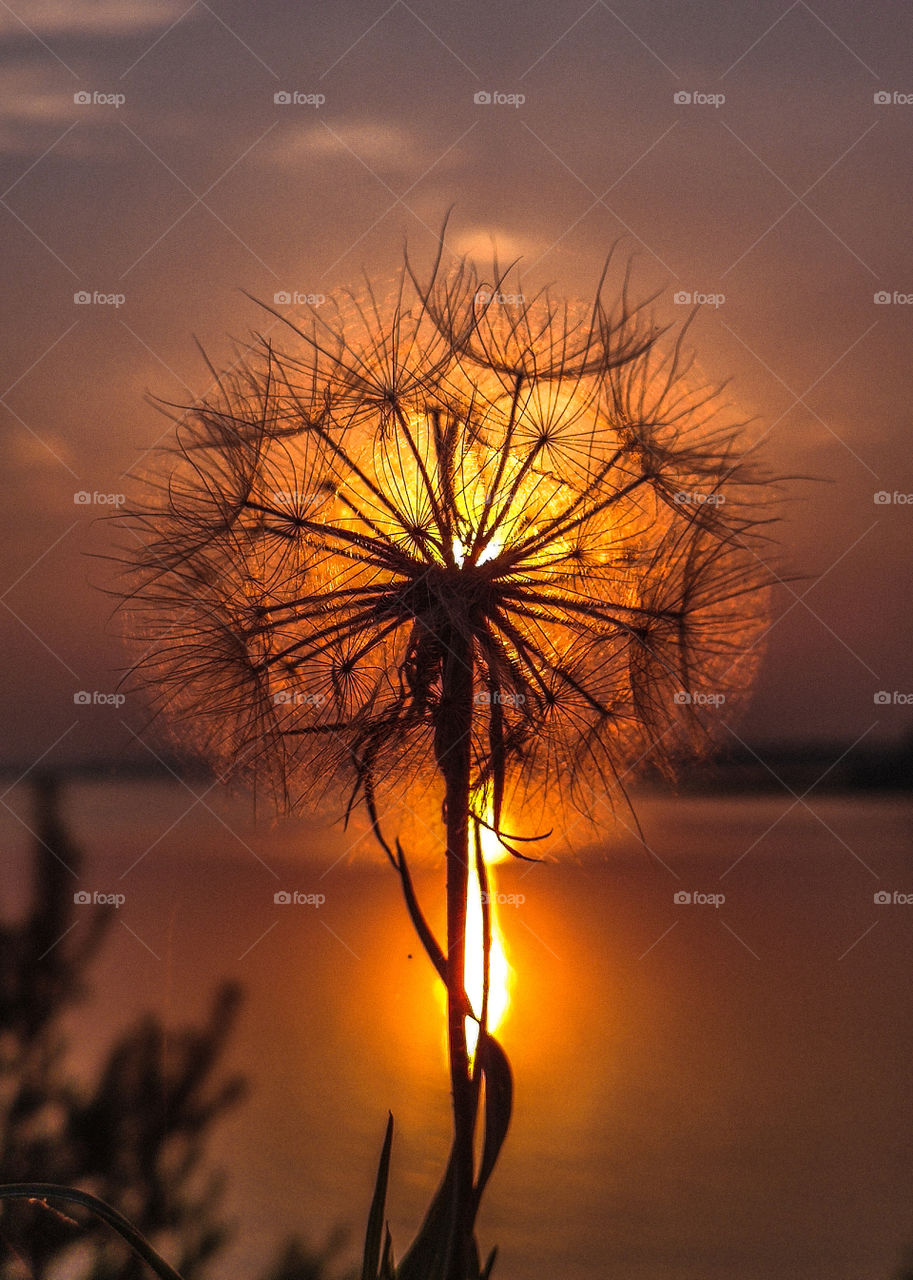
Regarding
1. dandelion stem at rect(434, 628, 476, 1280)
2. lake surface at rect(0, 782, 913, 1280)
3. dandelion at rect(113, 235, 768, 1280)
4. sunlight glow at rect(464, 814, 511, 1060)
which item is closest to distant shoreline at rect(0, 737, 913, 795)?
lake surface at rect(0, 782, 913, 1280)

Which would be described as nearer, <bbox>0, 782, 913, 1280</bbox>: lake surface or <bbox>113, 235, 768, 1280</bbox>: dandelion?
<bbox>113, 235, 768, 1280</bbox>: dandelion

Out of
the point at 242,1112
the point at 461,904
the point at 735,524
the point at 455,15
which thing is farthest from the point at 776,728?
the point at 455,15

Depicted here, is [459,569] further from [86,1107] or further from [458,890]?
[86,1107]

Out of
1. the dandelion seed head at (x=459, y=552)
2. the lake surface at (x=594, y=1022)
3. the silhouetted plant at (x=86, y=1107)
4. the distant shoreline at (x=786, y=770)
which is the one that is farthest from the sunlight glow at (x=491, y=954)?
the silhouetted plant at (x=86, y=1107)

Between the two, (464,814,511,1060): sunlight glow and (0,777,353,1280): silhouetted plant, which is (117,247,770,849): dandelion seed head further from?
(0,777,353,1280): silhouetted plant

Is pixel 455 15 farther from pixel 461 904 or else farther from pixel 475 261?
pixel 461 904

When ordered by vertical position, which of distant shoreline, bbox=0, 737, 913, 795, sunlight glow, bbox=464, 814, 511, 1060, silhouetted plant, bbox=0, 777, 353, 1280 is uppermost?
distant shoreline, bbox=0, 737, 913, 795

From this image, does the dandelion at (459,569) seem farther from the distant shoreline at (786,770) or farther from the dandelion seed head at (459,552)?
the distant shoreline at (786,770)
